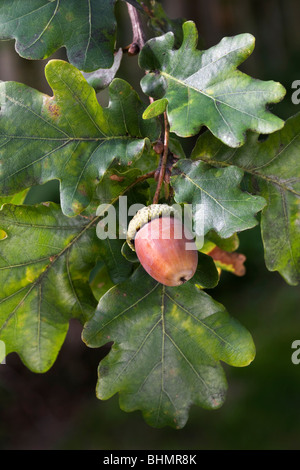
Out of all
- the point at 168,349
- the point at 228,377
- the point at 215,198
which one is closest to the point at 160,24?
the point at 215,198

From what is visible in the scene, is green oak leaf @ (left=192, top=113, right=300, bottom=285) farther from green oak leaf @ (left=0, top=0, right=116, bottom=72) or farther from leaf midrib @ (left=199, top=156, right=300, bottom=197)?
green oak leaf @ (left=0, top=0, right=116, bottom=72)

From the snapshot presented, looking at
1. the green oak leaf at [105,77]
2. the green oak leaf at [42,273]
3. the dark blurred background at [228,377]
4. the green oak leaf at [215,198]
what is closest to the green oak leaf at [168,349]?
the green oak leaf at [42,273]

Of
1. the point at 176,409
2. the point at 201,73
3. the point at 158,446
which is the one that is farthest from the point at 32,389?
the point at 201,73

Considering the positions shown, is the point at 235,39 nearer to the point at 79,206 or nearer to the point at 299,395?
the point at 79,206

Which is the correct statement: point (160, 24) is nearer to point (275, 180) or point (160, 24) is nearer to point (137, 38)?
point (137, 38)

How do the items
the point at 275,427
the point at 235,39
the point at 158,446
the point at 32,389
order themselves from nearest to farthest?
the point at 235,39 → the point at 275,427 → the point at 158,446 → the point at 32,389

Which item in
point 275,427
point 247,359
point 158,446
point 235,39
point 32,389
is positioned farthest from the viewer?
point 32,389

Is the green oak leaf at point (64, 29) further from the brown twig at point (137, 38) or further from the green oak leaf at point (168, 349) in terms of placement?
the green oak leaf at point (168, 349)
